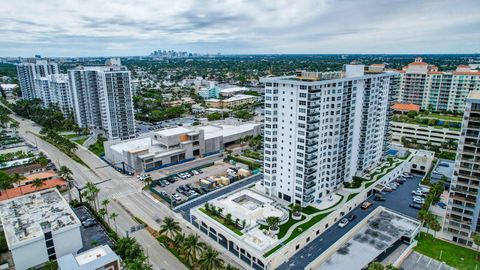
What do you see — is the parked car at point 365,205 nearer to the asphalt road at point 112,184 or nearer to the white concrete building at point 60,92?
the asphalt road at point 112,184

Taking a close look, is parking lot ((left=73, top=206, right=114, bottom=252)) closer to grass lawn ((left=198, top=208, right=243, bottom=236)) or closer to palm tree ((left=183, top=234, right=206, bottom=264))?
palm tree ((left=183, top=234, right=206, bottom=264))

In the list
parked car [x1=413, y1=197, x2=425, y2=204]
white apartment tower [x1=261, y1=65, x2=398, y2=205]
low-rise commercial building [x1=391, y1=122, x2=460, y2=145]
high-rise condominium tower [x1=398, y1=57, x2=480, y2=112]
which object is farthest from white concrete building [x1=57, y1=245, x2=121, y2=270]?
high-rise condominium tower [x1=398, y1=57, x2=480, y2=112]

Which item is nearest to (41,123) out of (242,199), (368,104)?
(242,199)

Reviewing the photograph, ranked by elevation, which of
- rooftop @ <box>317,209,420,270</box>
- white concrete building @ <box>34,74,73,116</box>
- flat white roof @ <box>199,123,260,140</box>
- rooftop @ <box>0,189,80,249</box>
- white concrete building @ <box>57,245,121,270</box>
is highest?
white concrete building @ <box>34,74,73,116</box>

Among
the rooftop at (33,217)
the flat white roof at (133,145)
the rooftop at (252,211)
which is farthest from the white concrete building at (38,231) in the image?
the flat white roof at (133,145)

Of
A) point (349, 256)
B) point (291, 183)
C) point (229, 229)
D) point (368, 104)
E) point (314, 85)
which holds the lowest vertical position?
point (349, 256)

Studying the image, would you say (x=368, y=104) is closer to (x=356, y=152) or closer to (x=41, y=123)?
(x=356, y=152)

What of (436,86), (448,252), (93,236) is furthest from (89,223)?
(436,86)
